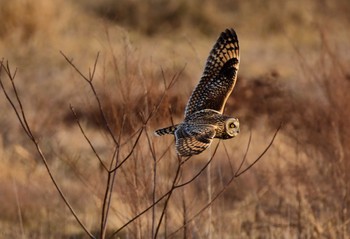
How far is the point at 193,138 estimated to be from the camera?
144 inches

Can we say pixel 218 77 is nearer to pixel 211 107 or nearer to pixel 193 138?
pixel 211 107

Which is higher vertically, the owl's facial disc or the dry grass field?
the dry grass field

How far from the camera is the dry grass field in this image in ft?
18.0

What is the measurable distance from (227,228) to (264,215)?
0.59m

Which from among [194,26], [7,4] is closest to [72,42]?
[7,4]

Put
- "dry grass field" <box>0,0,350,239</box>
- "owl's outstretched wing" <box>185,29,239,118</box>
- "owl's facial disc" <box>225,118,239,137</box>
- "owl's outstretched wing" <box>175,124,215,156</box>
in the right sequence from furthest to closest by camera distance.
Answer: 1. "dry grass field" <box>0,0,350,239</box>
2. "owl's outstretched wing" <box>185,29,239,118</box>
3. "owl's facial disc" <box>225,118,239,137</box>
4. "owl's outstretched wing" <box>175,124,215,156</box>

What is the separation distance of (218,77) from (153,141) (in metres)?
0.62

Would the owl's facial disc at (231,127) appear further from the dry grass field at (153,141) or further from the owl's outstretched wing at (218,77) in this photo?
the owl's outstretched wing at (218,77)

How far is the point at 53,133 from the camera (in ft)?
36.3

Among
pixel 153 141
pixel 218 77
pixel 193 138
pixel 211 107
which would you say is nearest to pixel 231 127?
pixel 193 138

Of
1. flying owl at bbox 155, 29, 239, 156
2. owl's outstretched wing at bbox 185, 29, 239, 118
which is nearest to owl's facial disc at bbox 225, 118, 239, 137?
flying owl at bbox 155, 29, 239, 156

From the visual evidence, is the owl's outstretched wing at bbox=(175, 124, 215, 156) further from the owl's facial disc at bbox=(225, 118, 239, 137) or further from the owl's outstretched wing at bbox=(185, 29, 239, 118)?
the owl's outstretched wing at bbox=(185, 29, 239, 118)

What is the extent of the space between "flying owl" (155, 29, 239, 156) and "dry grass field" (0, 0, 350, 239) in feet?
0.24

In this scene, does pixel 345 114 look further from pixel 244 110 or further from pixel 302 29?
pixel 302 29
